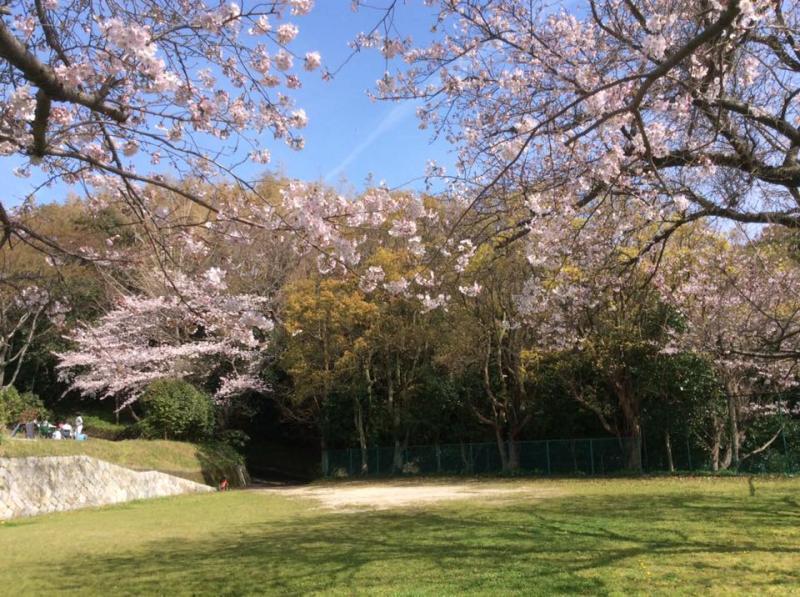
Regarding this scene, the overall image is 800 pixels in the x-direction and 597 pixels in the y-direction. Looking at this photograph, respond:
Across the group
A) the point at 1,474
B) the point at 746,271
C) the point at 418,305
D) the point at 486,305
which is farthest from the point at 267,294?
the point at 746,271

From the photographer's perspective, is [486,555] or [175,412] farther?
[175,412]

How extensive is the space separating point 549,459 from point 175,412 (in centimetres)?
1243

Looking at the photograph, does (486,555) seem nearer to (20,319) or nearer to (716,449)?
(716,449)

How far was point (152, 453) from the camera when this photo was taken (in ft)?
66.2

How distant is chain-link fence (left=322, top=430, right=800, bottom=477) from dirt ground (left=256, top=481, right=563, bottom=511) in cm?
285

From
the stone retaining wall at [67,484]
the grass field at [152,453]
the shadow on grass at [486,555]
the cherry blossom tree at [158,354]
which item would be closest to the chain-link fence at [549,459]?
the grass field at [152,453]

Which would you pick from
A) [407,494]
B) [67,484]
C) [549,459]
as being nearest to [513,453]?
[549,459]

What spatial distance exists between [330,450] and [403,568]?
19809 millimetres

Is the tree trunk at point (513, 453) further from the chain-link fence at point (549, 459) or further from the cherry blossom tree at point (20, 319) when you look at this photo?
the cherry blossom tree at point (20, 319)

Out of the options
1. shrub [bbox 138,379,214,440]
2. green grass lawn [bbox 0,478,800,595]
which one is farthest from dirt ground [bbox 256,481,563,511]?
shrub [bbox 138,379,214,440]

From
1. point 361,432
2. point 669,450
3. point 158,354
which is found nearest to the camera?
point 669,450

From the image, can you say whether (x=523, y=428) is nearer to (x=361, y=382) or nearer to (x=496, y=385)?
(x=496, y=385)

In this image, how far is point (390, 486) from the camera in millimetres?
19625

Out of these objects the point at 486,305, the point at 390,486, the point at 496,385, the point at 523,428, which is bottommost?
the point at 390,486
